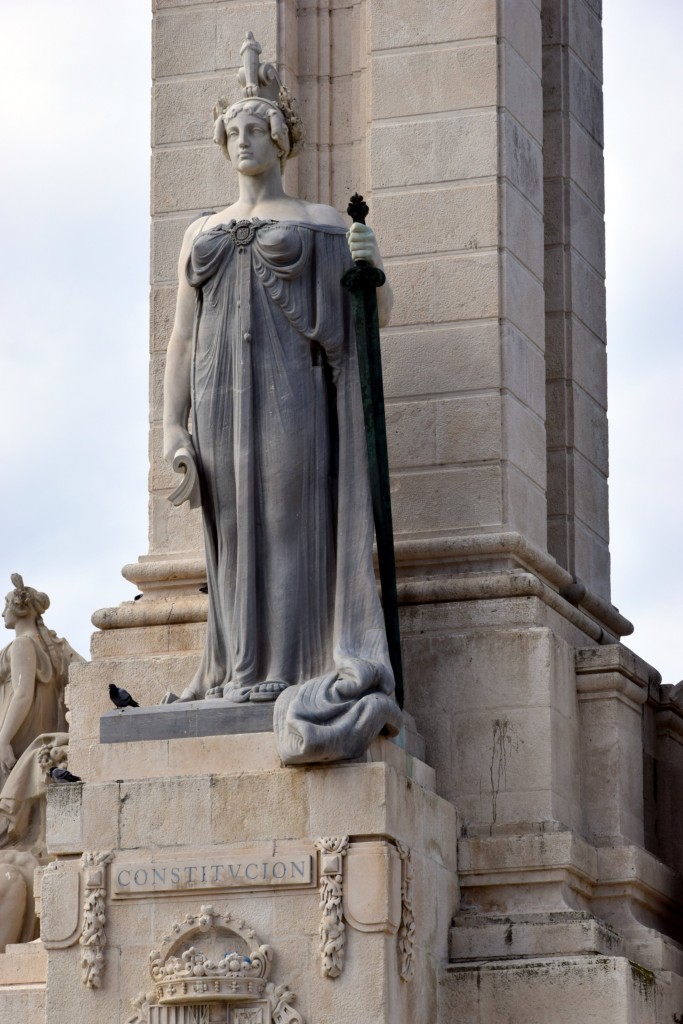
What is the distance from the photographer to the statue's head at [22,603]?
2033 cm

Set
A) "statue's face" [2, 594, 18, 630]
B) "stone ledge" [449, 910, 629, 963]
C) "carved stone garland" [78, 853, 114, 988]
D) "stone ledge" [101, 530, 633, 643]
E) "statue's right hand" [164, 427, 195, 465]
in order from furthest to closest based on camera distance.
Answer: "statue's face" [2, 594, 18, 630]
"stone ledge" [101, 530, 633, 643]
"statue's right hand" [164, 427, 195, 465]
"stone ledge" [449, 910, 629, 963]
"carved stone garland" [78, 853, 114, 988]

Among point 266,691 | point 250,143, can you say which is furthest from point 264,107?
point 266,691

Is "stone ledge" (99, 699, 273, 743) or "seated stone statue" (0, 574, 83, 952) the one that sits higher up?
"seated stone statue" (0, 574, 83, 952)

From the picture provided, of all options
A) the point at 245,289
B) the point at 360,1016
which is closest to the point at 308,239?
the point at 245,289

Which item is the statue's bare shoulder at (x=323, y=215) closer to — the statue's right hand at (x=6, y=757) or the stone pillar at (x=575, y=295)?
the stone pillar at (x=575, y=295)

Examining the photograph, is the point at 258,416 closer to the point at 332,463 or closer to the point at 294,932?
the point at 332,463

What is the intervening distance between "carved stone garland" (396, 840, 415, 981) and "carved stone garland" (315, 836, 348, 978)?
Result: 1.13 feet

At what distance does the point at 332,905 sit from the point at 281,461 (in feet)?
8.66

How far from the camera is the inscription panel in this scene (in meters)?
15.8

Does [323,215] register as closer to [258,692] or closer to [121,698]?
[258,692]

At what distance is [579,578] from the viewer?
760 inches

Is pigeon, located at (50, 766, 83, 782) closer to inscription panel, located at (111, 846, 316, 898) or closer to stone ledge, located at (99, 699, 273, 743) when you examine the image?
stone ledge, located at (99, 699, 273, 743)

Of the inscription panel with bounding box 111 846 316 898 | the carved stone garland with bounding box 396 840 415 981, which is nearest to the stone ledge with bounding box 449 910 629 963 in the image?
the carved stone garland with bounding box 396 840 415 981

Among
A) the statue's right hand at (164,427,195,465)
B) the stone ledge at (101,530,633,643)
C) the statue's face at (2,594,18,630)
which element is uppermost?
the statue's face at (2,594,18,630)
